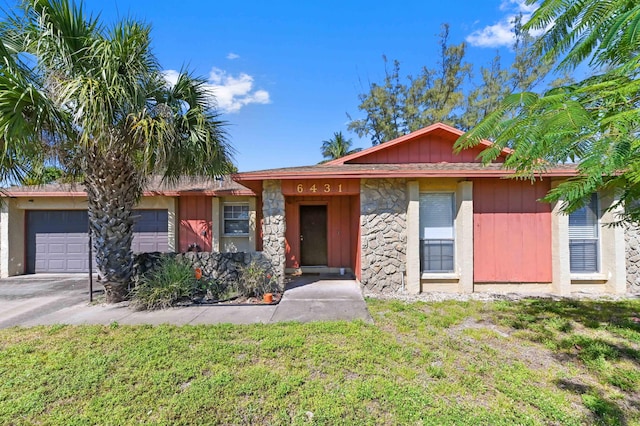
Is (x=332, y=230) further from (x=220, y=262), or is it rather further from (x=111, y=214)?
(x=111, y=214)

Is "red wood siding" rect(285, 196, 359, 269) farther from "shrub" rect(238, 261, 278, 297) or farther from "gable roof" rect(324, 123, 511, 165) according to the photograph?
"shrub" rect(238, 261, 278, 297)

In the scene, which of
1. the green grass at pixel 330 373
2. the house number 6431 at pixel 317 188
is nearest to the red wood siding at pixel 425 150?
the house number 6431 at pixel 317 188

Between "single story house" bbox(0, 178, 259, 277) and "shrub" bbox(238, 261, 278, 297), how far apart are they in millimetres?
3153

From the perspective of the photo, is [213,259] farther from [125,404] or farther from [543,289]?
[543,289]

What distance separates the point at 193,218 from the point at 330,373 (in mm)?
8434

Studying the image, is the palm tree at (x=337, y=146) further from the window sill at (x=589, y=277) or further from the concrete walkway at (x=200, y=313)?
the window sill at (x=589, y=277)

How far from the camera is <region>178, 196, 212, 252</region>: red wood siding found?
1020 centimetres

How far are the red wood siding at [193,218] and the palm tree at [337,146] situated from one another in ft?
38.6

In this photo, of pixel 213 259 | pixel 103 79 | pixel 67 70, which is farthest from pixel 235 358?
pixel 67 70

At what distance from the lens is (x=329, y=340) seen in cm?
438

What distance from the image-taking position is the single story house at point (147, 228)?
32.9 ft

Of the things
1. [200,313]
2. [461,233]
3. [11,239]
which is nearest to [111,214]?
[200,313]

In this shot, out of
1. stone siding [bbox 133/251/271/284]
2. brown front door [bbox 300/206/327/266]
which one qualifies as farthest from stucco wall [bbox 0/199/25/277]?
brown front door [bbox 300/206/327/266]

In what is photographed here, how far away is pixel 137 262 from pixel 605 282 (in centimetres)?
1202
